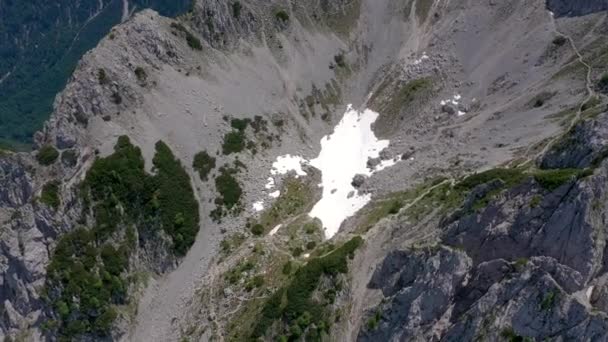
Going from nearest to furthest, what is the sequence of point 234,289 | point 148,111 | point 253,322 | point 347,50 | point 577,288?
1. point 577,288
2. point 253,322
3. point 234,289
4. point 148,111
5. point 347,50

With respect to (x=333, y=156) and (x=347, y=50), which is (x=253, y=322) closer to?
(x=333, y=156)

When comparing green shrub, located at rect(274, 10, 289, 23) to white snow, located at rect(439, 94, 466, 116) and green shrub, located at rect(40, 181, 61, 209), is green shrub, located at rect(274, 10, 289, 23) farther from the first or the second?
green shrub, located at rect(40, 181, 61, 209)

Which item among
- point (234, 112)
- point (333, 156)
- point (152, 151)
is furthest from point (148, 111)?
point (333, 156)

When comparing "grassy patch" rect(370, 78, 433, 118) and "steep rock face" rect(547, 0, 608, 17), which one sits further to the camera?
"grassy patch" rect(370, 78, 433, 118)

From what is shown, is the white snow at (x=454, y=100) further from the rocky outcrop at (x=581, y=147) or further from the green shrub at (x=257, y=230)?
the green shrub at (x=257, y=230)

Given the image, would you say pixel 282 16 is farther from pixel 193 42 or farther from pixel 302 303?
pixel 302 303

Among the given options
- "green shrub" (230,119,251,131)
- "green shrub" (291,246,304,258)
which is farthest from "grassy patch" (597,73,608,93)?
"green shrub" (230,119,251,131)

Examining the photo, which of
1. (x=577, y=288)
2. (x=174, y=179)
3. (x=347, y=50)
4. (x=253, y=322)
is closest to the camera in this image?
(x=577, y=288)
